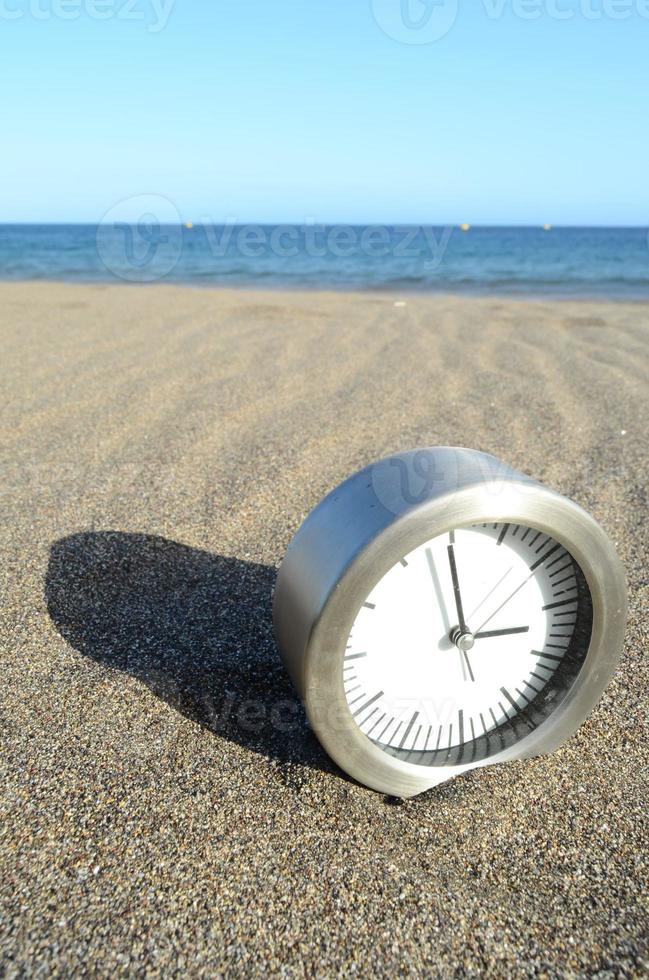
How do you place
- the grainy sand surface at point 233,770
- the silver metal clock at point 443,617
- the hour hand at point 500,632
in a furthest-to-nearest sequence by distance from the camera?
the hour hand at point 500,632
the silver metal clock at point 443,617
the grainy sand surface at point 233,770

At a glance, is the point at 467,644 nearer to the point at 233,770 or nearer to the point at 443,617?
the point at 443,617

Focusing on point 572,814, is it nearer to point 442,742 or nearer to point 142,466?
point 442,742

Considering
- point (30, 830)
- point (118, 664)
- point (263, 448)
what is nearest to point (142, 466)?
point (263, 448)

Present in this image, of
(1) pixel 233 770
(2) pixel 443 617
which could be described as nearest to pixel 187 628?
(1) pixel 233 770

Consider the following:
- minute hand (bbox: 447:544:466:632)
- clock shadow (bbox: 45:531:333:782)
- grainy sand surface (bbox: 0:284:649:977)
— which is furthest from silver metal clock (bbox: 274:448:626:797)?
clock shadow (bbox: 45:531:333:782)

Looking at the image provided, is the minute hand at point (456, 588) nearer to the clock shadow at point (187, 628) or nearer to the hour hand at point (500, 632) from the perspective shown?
the hour hand at point (500, 632)

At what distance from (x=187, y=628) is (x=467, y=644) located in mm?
1298

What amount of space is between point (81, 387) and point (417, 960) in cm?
552

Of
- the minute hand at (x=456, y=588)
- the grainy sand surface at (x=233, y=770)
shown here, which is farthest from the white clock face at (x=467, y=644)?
the grainy sand surface at (x=233, y=770)

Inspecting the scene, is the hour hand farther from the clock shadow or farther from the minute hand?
the clock shadow

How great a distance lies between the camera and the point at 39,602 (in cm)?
306

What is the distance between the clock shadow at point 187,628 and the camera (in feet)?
7.86

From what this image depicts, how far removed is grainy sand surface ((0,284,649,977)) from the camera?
174 cm

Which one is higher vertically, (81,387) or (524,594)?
(524,594)
